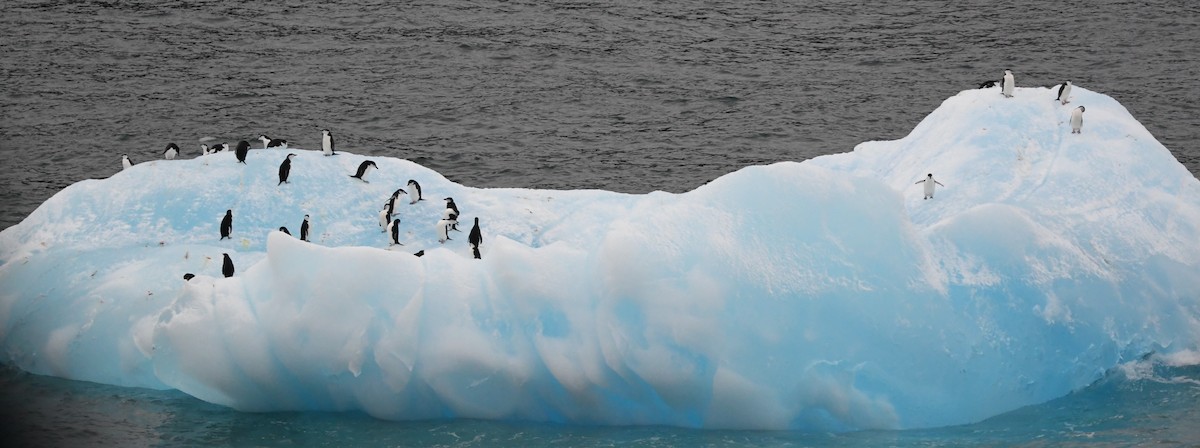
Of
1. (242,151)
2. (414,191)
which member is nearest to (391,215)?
(414,191)

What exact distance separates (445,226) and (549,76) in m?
17.1

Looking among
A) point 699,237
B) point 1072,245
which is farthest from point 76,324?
point 1072,245

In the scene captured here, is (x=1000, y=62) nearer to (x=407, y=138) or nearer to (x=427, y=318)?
(x=407, y=138)

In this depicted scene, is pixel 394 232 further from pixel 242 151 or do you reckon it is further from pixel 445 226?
pixel 242 151

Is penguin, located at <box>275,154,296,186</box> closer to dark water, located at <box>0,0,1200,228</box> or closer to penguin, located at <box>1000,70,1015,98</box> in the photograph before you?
dark water, located at <box>0,0,1200,228</box>

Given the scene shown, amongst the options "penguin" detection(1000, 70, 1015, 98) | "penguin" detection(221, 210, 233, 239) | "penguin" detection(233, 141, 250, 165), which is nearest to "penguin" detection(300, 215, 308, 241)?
"penguin" detection(221, 210, 233, 239)

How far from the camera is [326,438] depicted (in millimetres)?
16719

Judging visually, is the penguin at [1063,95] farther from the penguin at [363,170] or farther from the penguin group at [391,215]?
the penguin at [363,170]

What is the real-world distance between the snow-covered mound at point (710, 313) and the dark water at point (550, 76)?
37.8 ft

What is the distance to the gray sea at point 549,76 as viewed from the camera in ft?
106

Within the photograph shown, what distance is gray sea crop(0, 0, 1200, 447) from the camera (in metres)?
32.2

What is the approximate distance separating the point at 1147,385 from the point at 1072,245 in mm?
1933

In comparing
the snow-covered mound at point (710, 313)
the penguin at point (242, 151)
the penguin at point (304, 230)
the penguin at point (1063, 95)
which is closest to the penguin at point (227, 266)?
the snow-covered mound at point (710, 313)

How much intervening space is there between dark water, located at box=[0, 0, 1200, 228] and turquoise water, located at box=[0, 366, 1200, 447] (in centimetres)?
1145
